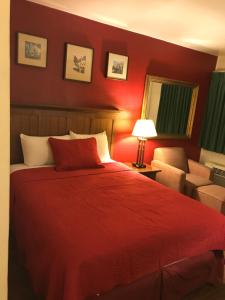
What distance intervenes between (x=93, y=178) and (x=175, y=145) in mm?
2220

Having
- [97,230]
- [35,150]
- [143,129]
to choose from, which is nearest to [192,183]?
[143,129]


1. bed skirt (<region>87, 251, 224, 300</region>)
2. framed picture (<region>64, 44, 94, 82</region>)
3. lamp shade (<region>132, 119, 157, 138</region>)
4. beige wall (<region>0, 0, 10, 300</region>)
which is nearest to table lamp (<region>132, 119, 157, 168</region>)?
lamp shade (<region>132, 119, 157, 138</region>)

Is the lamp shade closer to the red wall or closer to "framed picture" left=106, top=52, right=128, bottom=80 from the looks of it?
the red wall

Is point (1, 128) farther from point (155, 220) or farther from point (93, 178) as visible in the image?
point (93, 178)

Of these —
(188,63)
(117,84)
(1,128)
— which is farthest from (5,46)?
(188,63)

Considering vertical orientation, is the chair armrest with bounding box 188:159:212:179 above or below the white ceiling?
below

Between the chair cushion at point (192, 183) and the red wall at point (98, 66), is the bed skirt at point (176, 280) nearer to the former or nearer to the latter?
the chair cushion at point (192, 183)

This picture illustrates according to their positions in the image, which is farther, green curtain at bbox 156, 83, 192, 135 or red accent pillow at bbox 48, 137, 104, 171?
green curtain at bbox 156, 83, 192, 135

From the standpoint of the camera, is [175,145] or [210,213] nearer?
[210,213]

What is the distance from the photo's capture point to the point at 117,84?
3.42 metres

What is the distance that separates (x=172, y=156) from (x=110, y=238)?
8.47 feet

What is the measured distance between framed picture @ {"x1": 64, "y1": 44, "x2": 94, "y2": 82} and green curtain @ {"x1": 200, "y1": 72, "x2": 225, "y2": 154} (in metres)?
2.22

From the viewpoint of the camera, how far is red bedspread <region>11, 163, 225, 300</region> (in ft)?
4.66

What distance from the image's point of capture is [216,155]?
14.3 ft
